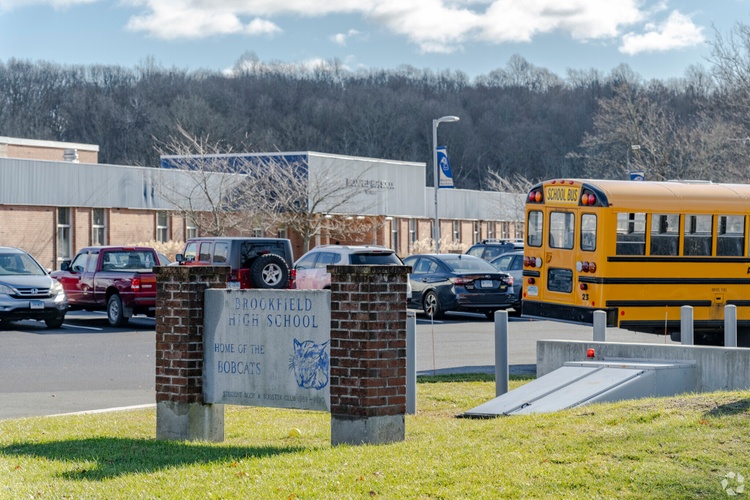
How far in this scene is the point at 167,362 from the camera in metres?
10.3

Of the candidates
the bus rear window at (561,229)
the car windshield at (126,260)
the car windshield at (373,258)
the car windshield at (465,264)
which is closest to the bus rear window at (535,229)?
the bus rear window at (561,229)

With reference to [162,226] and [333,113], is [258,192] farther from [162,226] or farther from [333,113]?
[333,113]

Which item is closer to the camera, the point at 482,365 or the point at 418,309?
the point at 482,365

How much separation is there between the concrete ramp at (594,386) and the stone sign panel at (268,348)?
2.69 metres

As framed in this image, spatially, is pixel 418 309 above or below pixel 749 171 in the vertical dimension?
below

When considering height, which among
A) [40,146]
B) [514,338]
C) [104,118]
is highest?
[104,118]

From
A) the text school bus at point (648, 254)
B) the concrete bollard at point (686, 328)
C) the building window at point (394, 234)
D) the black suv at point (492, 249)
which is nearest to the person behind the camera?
the concrete bollard at point (686, 328)

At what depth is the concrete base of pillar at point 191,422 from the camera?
10219 mm

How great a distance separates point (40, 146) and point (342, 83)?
100m

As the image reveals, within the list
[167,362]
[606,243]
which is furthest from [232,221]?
[167,362]

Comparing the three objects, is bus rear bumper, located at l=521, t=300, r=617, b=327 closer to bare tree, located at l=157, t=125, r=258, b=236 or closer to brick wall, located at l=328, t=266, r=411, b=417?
brick wall, located at l=328, t=266, r=411, b=417

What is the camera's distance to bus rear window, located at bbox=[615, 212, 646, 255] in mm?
19203

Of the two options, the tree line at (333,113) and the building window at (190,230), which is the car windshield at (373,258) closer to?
the building window at (190,230)

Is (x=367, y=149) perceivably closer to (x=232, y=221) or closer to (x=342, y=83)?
(x=342, y=83)
